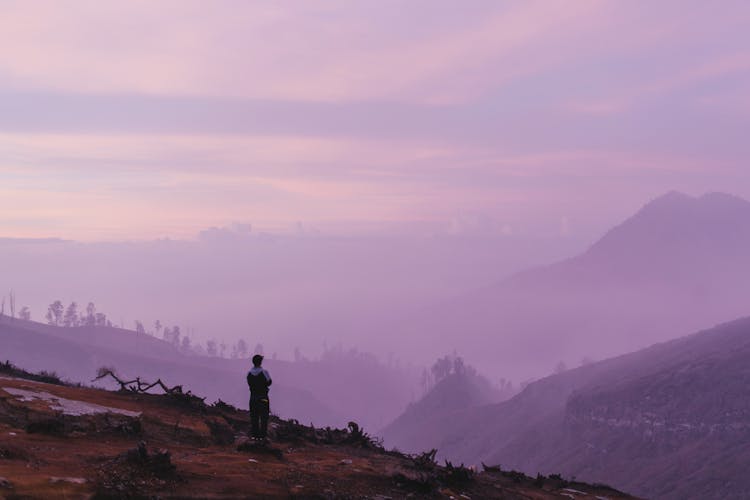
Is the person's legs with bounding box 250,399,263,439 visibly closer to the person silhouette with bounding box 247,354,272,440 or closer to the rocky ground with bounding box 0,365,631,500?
the person silhouette with bounding box 247,354,272,440

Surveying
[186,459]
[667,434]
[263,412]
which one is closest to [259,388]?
[263,412]

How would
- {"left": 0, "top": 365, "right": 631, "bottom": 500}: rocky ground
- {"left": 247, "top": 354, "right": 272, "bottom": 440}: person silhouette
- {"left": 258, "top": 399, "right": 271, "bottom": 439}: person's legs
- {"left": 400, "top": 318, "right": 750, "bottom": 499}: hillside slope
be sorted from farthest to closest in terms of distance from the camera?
{"left": 400, "top": 318, "right": 750, "bottom": 499}: hillside slope → {"left": 258, "top": 399, "right": 271, "bottom": 439}: person's legs → {"left": 247, "top": 354, "right": 272, "bottom": 440}: person silhouette → {"left": 0, "top": 365, "right": 631, "bottom": 500}: rocky ground

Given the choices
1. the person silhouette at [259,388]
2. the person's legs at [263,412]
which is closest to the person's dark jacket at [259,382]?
the person silhouette at [259,388]

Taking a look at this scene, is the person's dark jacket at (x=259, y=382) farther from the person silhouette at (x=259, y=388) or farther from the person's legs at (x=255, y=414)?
the person's legs at (x=255, y=414)

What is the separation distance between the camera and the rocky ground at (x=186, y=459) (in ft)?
55.6

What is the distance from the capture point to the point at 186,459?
844 inches

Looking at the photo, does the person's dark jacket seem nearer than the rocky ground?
No

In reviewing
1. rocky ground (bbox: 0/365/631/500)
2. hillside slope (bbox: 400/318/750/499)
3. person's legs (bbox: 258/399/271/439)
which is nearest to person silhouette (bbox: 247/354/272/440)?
person's legs (bbox: 258/399/271/439)

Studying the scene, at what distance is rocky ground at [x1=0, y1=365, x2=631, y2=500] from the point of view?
16953 millimetres

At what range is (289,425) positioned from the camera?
31.8 metres

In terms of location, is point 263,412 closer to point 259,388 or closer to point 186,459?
point 259,388

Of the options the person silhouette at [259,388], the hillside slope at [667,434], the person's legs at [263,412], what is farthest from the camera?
the hillside slope at [667,434]

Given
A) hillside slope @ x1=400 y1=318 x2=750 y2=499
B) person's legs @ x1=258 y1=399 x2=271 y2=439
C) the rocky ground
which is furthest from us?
hillside slope @ x1=400 y1=318 x2=750 y2=499

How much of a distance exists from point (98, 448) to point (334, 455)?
9305 mm
